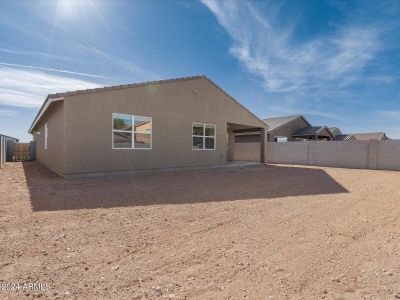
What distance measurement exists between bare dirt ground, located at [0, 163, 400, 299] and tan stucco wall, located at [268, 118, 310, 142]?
19.7 m

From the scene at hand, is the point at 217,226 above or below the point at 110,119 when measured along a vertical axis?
below

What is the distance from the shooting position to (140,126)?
1080 centimetres

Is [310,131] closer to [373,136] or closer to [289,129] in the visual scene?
[289,129]

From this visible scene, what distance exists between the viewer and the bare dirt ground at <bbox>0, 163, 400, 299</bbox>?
2271mm

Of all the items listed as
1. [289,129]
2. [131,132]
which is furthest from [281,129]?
[131,132]

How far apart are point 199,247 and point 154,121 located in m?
8.77

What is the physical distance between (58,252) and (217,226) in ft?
7.76

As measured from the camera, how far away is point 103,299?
2.05 meters

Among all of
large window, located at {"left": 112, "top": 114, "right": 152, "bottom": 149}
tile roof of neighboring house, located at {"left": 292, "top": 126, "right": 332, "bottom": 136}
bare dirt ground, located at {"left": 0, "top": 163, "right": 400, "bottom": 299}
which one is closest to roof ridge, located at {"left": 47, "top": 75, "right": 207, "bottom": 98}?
large window, located at {"left": 112, "top": 114, "right": 152, "bottom": 149}

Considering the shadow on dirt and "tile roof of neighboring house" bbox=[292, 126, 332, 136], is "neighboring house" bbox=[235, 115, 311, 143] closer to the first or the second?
"tile roof of neighboring house" bbox=[292, 126, 332, 136]

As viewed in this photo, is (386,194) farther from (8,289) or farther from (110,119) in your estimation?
(110,119)

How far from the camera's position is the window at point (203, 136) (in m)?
13.1

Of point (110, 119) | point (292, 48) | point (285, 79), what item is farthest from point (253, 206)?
point (285, 79)

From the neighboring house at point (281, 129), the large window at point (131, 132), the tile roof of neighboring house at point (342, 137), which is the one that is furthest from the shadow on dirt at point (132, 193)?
the tile roof of neighboring house at point (342, 137)
